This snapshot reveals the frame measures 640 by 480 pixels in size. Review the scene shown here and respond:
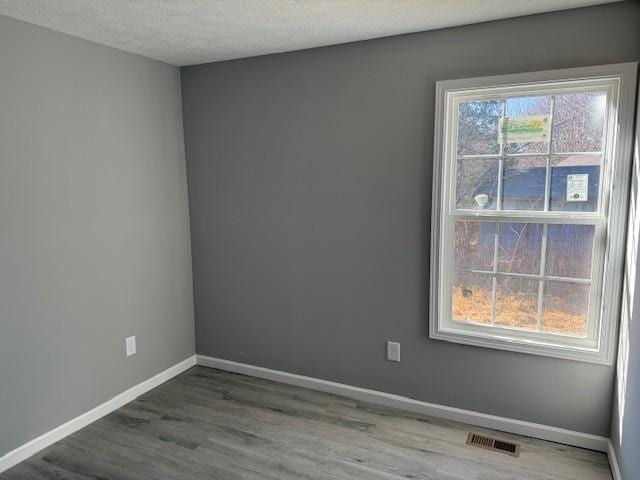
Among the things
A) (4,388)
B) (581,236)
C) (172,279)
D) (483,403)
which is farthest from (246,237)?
(581,236)

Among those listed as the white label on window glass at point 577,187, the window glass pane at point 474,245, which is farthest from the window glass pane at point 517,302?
the white label on window glass at point 577,187

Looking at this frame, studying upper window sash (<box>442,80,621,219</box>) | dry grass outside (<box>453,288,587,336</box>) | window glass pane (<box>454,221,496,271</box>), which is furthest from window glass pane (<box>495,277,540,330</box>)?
upper window sash (<box>442,80,621,219</box>)

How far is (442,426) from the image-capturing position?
2.69 m

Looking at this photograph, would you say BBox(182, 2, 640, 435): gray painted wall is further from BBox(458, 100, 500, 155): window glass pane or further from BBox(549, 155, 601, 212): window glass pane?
BBox(549, 155, 601, 212): window glass pane

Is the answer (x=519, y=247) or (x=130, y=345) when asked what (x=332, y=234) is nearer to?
(x=519, y=247)

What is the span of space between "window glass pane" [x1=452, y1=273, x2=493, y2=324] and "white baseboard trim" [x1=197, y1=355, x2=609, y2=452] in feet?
1.89

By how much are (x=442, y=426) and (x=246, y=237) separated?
1815 millimetres

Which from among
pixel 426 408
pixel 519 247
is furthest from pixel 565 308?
pixel 426 408

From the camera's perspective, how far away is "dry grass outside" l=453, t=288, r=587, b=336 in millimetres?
2467

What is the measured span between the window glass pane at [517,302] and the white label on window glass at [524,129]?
785 mm

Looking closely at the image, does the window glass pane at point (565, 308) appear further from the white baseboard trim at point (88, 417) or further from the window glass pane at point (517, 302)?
the white baseboard trim at point (88, 417)

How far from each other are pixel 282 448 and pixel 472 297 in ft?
4.63

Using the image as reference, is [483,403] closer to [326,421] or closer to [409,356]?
[409,356]

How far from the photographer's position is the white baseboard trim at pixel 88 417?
7.77ft
